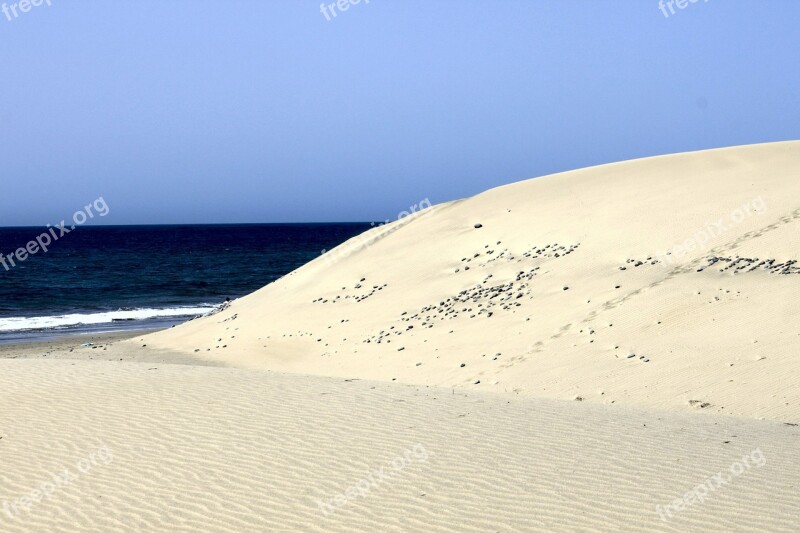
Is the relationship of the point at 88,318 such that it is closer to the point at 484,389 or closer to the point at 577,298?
the point at 577,298

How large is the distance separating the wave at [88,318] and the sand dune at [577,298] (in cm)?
846

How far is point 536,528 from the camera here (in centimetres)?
583

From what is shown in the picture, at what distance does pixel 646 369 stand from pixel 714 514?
240 inches

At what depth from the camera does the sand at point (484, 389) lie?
643 cm

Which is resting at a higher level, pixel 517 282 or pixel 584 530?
pixel 584 530

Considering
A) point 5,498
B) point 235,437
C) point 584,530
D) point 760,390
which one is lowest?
point 760,390

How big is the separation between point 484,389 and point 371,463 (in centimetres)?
546

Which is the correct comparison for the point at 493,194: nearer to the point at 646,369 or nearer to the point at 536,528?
the point at 646,369

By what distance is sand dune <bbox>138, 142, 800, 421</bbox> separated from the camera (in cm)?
1197

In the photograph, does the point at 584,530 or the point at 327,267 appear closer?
the point at 584,530

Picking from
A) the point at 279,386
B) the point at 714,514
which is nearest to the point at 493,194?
the point at 279,386

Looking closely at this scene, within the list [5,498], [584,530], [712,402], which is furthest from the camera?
[712,402]

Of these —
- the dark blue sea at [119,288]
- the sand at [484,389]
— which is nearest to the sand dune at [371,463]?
the sand at [484,389]

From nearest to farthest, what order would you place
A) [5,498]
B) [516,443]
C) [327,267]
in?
[5,498]
[516,443]
[327,267]
